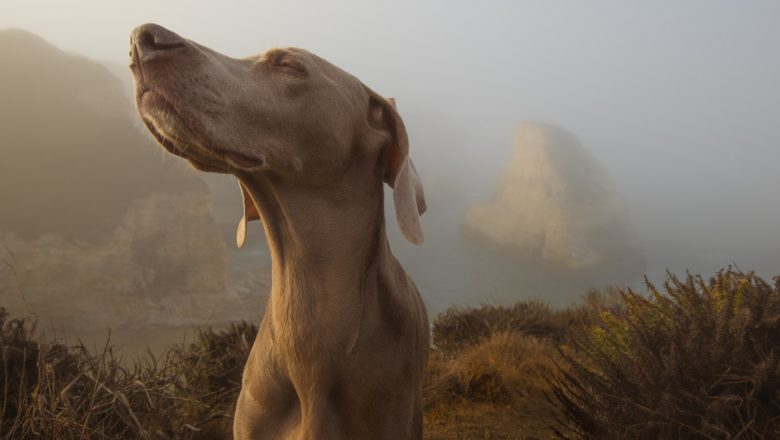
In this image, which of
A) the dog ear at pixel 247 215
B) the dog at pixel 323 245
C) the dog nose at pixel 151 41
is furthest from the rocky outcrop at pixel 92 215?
the dog nose at pixel 151 41

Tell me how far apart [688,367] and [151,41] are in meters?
3.05

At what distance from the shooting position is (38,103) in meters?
39.4

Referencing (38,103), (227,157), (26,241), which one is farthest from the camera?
(38,103)

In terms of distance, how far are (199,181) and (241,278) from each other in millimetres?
8648

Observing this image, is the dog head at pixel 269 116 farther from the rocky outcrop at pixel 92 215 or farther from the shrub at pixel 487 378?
the rocky outcrop at pixel 92 215

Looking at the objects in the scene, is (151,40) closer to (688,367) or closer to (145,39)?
(145,39)

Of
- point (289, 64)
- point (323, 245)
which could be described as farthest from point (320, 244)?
point (289, 64)

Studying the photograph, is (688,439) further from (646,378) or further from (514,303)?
(514,303)

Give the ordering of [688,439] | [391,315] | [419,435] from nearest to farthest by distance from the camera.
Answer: [391,315] < [419,435] < [688,439]

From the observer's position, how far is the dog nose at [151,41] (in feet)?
4.50

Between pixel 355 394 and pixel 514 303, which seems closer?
pixel 355 394

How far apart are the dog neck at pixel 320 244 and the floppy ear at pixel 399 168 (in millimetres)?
115

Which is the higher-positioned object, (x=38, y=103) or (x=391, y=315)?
(x=38, y=103)

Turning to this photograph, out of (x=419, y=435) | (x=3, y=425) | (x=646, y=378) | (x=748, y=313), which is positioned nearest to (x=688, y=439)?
(x=646, y=378)
